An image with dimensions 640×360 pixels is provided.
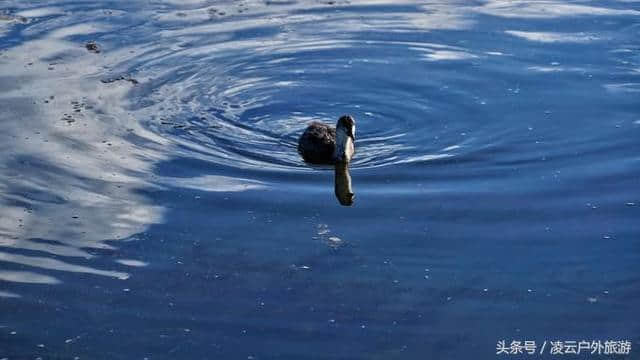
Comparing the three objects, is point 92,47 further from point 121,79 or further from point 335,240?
point 335,240

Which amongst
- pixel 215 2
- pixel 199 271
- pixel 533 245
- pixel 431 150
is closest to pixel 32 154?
pixel 199 271

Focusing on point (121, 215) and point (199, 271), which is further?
point (121, 215)

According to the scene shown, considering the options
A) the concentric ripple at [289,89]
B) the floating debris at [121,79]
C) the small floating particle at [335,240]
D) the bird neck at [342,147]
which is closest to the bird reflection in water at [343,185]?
the bird neck at [342,147]

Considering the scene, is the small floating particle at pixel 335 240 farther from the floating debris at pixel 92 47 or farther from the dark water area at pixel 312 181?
the floating debris at pixel 92 47

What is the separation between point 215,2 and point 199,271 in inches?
407

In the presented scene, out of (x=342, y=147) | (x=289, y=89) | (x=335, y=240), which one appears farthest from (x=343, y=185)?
(x=289, y=89)

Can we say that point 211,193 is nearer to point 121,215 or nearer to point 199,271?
point 121,215

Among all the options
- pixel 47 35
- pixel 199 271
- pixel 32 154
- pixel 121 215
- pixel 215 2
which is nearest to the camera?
pixel 199 271

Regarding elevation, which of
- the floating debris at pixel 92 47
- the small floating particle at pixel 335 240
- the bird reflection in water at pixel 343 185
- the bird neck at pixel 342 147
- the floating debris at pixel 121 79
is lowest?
the small floating particle at pixel 335 240

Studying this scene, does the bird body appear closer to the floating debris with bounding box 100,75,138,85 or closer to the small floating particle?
the small floating particle

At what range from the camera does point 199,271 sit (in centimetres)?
1140

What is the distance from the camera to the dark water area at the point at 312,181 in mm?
10508

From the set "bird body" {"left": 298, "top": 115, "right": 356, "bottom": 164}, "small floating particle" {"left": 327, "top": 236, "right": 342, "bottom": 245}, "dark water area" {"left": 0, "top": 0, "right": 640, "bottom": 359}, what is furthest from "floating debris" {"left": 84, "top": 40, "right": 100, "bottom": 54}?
"small floating particle" {"left": 327, "top": 236, "right": 342, "bottom": 245}

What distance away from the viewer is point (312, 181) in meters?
13.8
